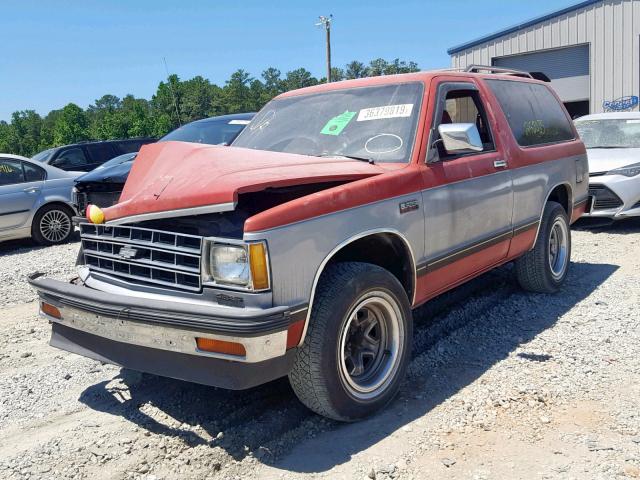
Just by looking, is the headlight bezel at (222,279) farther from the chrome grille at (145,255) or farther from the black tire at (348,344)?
the black tire at (348,344)

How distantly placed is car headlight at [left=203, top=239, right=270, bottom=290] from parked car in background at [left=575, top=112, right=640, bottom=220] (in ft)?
23.5

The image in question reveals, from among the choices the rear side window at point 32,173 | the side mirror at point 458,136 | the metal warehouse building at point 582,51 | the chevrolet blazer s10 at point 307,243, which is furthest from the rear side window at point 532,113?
the metal warehouse building at point 582,51

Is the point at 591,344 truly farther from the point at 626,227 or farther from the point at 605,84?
the point at 605,84

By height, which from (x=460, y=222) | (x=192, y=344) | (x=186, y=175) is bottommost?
(x=192, y=344)

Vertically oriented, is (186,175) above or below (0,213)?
above

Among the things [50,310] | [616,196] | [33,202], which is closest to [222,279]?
[50,310]

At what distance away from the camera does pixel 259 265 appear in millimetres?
2920

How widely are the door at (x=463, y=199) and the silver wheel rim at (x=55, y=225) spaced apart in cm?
761

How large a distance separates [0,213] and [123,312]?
25.3 ft

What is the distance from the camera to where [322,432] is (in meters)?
3.44

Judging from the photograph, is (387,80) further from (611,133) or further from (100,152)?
(100,152)

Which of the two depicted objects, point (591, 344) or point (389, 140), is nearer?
point (389, 140)

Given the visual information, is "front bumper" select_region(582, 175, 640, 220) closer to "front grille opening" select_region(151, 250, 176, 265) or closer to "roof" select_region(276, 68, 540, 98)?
"roof" select_region(276, 68, 540, 98)

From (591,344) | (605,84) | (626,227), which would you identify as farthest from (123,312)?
(605,84)
